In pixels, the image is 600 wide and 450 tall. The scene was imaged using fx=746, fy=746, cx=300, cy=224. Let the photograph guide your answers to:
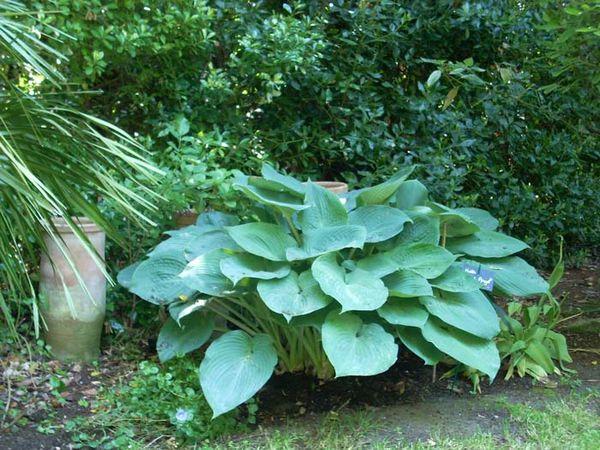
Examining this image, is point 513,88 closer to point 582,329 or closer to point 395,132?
point 395,132

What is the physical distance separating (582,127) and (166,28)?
12.9 feet

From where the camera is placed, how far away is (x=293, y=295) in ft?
10.6

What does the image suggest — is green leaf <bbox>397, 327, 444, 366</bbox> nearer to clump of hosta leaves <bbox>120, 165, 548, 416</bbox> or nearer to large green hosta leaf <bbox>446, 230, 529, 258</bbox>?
clump of hosta leaves <bbox>120, 165, 548, 416</bbox>

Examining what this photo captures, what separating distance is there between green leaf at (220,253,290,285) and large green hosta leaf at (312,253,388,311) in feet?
0.60

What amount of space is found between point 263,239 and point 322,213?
0.33m

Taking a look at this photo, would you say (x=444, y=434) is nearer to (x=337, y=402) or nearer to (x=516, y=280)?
(x=337, y=402)

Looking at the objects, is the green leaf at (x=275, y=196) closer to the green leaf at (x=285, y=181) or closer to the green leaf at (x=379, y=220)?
the green leaf at (x=285, y=181)

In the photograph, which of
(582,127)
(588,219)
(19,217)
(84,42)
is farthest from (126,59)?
(588,219)

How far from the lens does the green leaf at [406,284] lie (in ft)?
10.9

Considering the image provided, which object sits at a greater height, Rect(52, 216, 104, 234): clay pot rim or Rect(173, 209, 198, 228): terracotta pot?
Rect(52, 216, 104, 234): clay pot rim

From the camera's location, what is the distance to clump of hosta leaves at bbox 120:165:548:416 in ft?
10.4

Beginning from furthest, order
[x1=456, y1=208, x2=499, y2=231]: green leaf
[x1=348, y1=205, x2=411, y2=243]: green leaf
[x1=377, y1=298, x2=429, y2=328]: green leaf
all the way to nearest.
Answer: [x1=456, y1=208, x2=499, y2=231]: green leaf → [x1=348, y1=205, x2=411, y2=243]: green leaf → [x1=377, y1=298, x2=429, y2=328]: green leaf

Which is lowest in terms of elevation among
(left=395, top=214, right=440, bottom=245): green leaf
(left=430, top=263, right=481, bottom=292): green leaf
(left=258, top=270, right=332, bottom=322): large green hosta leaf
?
(left=430, top=263, right=481, bottom=292): green leaf

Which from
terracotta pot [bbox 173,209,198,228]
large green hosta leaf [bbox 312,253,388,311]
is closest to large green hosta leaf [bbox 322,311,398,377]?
large green hosta leaf [bbox 312,253,388,311]
